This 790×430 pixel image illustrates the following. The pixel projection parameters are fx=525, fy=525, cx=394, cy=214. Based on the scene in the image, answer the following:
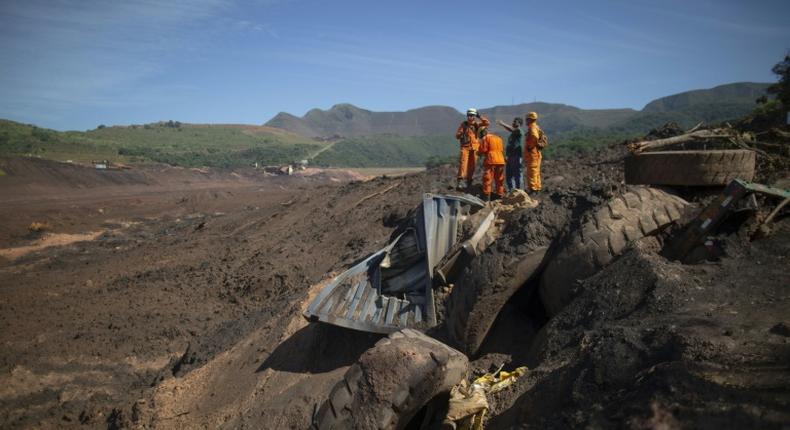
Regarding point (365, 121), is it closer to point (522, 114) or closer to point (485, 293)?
→ point (522, 114)

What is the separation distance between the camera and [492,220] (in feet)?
20.5

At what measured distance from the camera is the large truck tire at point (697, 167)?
15.7ft

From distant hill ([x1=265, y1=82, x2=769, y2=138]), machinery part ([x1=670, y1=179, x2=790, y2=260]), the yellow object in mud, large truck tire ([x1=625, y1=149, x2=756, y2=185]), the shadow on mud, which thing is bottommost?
the shadow on mud

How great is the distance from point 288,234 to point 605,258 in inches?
376

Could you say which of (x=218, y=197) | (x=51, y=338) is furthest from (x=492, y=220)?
(x=218, y=197)

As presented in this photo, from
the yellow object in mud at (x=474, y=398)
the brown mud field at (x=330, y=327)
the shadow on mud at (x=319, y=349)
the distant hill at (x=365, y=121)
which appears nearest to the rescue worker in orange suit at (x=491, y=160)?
the brown mud field at (x=330, y=327)

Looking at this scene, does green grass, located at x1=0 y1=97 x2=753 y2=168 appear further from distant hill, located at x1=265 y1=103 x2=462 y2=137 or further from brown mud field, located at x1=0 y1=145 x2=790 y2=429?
distant hill, located at x1=265 y1=103 x2=462 y2=137

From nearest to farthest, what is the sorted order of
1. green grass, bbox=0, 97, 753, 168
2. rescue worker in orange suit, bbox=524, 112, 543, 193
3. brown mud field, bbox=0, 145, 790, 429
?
brown mud field, bbox=0, 145, 790, 429 < rescue worker in orange suit, bbox=524, 112, 543, 193 < green grass, bbox=0, 97, 753, 168

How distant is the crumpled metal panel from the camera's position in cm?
561

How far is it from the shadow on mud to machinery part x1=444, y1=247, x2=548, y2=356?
1.35m

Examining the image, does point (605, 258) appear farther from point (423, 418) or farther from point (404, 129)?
point (404, 129)

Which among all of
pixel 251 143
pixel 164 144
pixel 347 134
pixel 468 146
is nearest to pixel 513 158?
pixel 468 146

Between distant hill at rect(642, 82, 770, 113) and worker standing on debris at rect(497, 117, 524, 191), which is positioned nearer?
worker standing on debris at rect(497, 117, 524, 191)

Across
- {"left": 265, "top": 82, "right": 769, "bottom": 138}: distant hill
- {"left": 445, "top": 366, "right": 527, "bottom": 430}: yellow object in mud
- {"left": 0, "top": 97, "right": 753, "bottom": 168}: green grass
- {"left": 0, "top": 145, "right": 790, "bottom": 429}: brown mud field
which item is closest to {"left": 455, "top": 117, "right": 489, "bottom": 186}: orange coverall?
{"left": 0, "top": 145, "right": 790, "bottom": 429}: brown mud field
